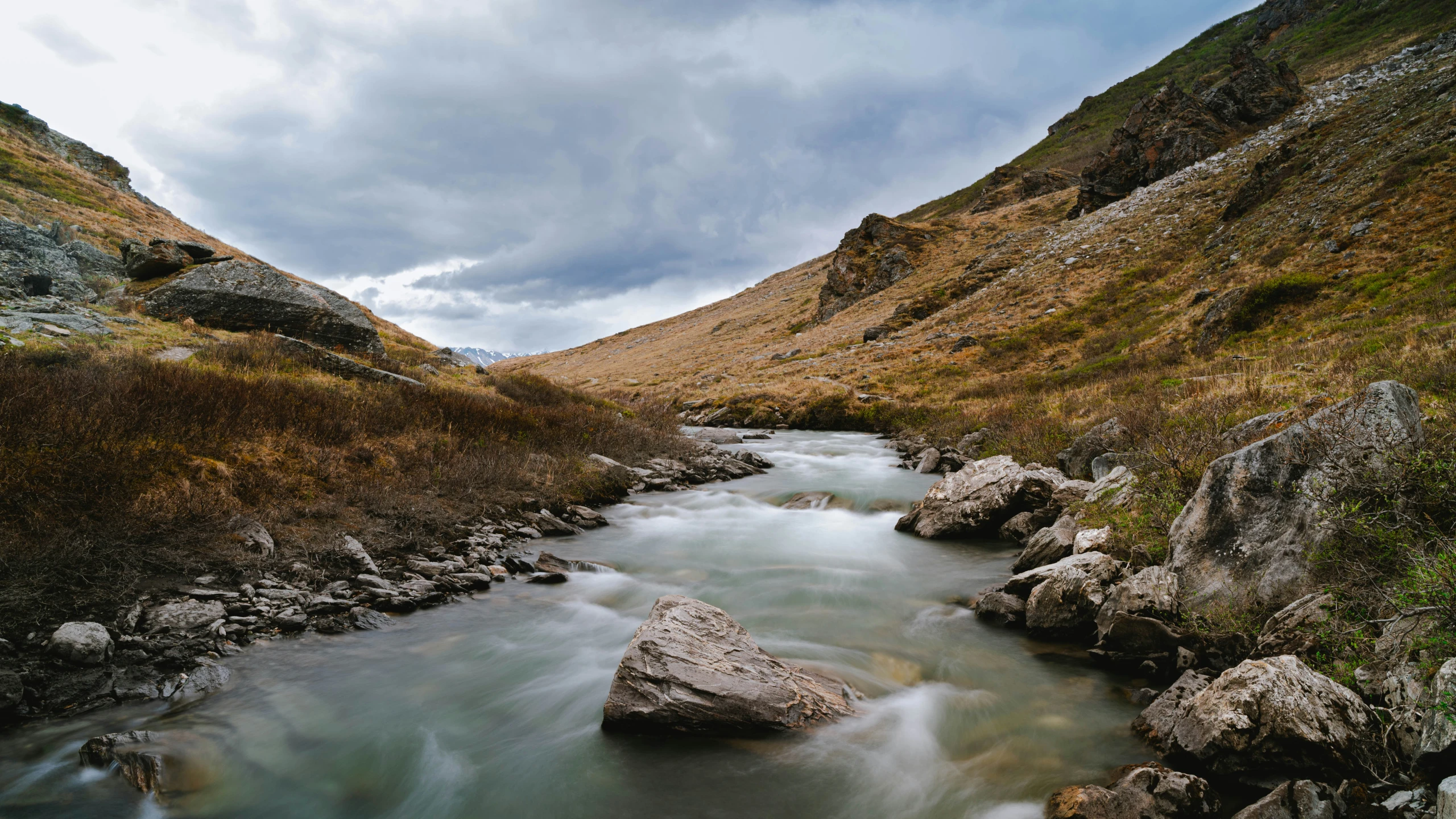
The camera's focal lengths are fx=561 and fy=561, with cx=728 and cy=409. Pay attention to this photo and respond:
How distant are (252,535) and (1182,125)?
201ft

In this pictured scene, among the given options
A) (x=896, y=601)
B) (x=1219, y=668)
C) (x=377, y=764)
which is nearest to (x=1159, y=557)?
(x=1219, y=668)

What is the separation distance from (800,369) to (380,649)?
34579 millimetres

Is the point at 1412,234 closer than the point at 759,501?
No

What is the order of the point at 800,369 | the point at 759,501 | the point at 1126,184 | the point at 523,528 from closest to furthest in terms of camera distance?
the point at 523,528 → the point at 759,501 → the point at 800,369 → the point at 1126,184

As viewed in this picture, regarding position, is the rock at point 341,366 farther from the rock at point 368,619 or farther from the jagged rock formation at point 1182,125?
the jagged rock formation at point 1182,125

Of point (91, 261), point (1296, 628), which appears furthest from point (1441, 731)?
point (91, 261)

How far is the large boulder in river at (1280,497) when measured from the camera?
4660mm

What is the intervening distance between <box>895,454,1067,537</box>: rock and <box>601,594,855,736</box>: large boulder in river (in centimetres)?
561

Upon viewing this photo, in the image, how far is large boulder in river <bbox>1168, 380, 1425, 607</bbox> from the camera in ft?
15.3

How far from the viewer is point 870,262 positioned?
59.1 meters

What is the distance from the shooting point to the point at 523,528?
31.6 ft

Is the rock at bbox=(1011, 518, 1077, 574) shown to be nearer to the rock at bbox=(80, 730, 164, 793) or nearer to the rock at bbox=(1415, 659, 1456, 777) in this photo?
the rock at bbox=(1415, 659, 1456, 777)

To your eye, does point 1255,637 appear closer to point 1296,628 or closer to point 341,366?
point 1296,628

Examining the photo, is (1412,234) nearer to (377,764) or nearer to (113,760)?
(377,764)
